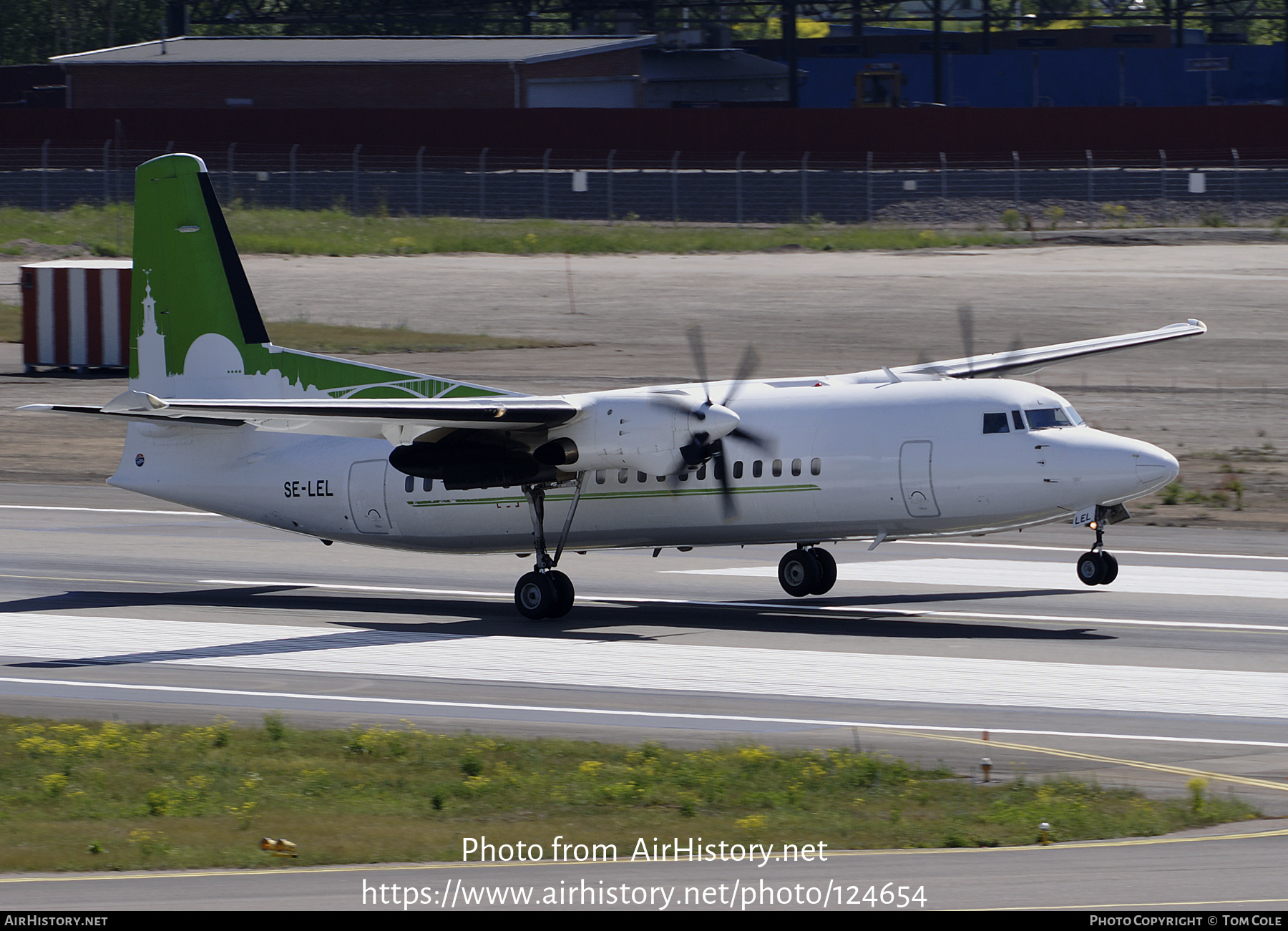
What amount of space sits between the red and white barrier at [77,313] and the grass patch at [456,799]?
3296cm

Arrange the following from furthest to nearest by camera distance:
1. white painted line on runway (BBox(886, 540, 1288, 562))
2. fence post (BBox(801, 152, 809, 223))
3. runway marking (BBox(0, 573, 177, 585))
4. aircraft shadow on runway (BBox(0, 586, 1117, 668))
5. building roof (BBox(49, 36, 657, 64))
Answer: building roof (BBox(49, 36, 657, 64)) < fence post (BBox(801, 152, 809, 223)) < white painted line on runway (BBox(886, 540, 1288, 562)) < runway marking (BBox(0, 573, 177, 585)) < aircraft shadow on runway (BBox(0, 586, 1117, 668))

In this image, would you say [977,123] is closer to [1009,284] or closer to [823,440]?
[1009,284]

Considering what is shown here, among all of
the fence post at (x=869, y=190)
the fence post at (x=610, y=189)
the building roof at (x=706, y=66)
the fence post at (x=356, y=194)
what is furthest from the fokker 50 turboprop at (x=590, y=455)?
the building roof at (x=706, y=66)

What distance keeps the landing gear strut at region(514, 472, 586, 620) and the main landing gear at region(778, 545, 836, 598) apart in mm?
3401

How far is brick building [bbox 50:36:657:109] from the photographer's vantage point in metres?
88.0

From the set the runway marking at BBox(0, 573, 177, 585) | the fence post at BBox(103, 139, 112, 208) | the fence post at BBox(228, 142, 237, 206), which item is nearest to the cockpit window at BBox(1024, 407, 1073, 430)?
the runway marking at BBox(0, 573, 177, 585)

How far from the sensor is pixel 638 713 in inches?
723

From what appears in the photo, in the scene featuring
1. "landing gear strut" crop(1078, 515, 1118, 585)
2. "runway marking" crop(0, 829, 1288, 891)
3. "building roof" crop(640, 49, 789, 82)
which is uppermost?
"building roof" crop(640, 49, 789, 82)

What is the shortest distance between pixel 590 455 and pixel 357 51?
73.9m

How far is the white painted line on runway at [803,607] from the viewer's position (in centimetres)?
2253

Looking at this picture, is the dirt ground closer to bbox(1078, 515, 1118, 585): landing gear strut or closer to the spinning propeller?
bbox(1078, 515, 1118, 585): landing gear strut

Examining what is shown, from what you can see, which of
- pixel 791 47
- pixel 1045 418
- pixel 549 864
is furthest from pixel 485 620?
pixel 791 47

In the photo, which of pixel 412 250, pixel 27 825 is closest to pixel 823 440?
pixel 27 825

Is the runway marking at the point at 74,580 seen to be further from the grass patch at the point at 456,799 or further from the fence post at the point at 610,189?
the fence post at the point at 610,189
